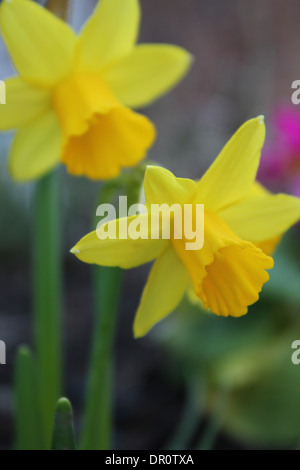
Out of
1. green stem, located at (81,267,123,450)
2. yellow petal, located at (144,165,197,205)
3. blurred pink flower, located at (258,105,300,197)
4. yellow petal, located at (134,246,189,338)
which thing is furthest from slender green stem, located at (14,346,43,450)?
blurred pink flower, located at (258,105,300,197)

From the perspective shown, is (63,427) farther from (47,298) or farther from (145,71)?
(145,71)

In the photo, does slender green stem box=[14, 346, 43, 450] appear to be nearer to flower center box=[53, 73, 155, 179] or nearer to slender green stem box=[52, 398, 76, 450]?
slender green stem box=[52, 398, 76, 450]

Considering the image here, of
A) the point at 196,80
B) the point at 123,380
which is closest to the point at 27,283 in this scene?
the point at 123,380

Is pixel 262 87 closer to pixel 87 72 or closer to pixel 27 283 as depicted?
pixel 27 283

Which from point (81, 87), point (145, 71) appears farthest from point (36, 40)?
point (145, 71)

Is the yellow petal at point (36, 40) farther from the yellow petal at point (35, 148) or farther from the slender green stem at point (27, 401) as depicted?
the slender green stem at point (27, 401)

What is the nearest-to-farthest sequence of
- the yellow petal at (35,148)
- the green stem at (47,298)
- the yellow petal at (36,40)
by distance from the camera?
the yellow petal at (36,40) < the yellow petal at (35,148) < the green stem at (47,298)

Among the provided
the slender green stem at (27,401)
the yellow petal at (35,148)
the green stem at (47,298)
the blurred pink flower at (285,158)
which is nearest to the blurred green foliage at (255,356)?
the blurred pink flower at (285,158)
